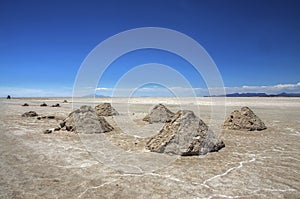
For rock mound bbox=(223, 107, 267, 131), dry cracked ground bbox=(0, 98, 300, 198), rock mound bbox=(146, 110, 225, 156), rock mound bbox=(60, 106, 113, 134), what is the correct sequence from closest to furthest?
dry cracked ground bbox=(0, 98, 300, 198) → rock mound bbox=(146, 110, 225, 156) → rock mound bbox=(60, 106, 113, 134) → rock mound bbox=(223, 107, 267, 131)

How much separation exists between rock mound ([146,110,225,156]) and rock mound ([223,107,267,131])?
5636mm

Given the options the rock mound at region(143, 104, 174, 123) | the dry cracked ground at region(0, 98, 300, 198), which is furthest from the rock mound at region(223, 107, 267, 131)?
the rock mound at region(143, 104, 174, 123)

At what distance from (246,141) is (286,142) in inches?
70.8

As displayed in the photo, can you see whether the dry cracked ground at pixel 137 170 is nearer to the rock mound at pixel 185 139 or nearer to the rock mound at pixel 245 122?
the rock mound at pixel 185 139

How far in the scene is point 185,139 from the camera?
9.71 meters

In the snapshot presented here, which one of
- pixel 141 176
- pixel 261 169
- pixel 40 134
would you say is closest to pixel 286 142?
pixel 261 169

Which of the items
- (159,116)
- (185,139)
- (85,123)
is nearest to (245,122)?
(159,116)

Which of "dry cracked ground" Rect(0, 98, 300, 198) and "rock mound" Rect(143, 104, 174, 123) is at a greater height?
"rock mound" Rect(143, 104, 174, 123)

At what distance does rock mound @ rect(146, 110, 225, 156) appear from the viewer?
31.2ft

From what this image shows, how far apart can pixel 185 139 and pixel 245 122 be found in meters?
7.65

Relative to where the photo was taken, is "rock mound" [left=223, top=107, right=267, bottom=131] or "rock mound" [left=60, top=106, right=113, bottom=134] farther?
"rock mound" [left=223, top=107, right=267, bottom=131]

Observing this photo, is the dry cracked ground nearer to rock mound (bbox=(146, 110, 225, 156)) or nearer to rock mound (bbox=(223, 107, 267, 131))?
rock mound (bbox=(146, 110, 225, 156))

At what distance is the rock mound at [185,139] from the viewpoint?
31.2 feet

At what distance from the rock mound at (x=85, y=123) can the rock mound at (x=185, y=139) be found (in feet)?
15.5
